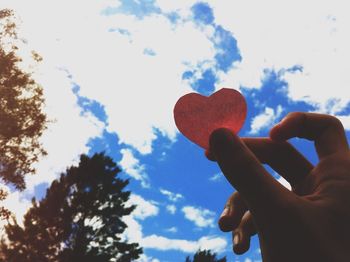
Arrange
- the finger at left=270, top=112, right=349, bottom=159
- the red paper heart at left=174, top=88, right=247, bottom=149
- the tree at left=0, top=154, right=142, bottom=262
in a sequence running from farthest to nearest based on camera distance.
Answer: the tree at left=0, top=154, right=142, bottom=262, the red paper heart at left=174, top=88, right=247, bottom=149, the finger at left=270, top=112, right=349, bottom=159

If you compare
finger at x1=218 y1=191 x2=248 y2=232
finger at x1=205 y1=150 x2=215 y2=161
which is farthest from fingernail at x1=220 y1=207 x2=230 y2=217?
finger at x1=205 y1=150 x2=215 y2=161

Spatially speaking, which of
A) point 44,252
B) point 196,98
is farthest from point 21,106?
point 196,98

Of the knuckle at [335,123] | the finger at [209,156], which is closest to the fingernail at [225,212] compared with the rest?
the finger at [209,156]

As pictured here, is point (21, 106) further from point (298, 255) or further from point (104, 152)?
point (298, 255)

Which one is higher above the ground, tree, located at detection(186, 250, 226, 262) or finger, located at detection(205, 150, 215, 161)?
tree, located at detection(186, 250, 226, 262)

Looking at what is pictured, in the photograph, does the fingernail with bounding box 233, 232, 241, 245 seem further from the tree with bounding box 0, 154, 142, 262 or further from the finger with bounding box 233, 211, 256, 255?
the tree with bounding box 0, 154, 142, 262

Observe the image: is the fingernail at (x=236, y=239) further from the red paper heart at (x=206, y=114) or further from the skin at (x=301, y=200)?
the red paper heart at (x=206, y=114)

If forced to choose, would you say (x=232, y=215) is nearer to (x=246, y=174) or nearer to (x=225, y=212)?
(x=225, y=212)
